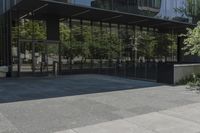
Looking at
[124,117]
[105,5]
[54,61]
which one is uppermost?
[105,5]

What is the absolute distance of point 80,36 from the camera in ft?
78.2

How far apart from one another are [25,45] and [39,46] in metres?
0.99

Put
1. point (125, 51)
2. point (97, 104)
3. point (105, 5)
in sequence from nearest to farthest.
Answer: point (97, 104) → point (105, 5) → point (125, 51)

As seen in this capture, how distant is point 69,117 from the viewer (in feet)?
27.8

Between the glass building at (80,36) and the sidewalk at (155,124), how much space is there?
29.1ft

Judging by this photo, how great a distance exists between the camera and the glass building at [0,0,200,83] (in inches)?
800

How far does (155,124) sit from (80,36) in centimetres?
1672

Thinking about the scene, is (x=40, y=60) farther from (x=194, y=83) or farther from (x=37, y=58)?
(x=194, y=83)

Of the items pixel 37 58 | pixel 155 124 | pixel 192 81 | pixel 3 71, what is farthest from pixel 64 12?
pixel 155 124

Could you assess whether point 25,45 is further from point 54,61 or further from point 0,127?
point 0,127

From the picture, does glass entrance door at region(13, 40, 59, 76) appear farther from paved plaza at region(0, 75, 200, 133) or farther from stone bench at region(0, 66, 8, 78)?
paved plaza at region(0, 75, 200, 133)

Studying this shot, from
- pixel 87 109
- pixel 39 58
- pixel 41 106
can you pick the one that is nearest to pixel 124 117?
pixel 87 109

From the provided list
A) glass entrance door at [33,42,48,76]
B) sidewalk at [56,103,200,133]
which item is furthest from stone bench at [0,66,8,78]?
sidewalk at [56,103,200,133]

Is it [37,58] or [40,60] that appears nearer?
[37,58]
